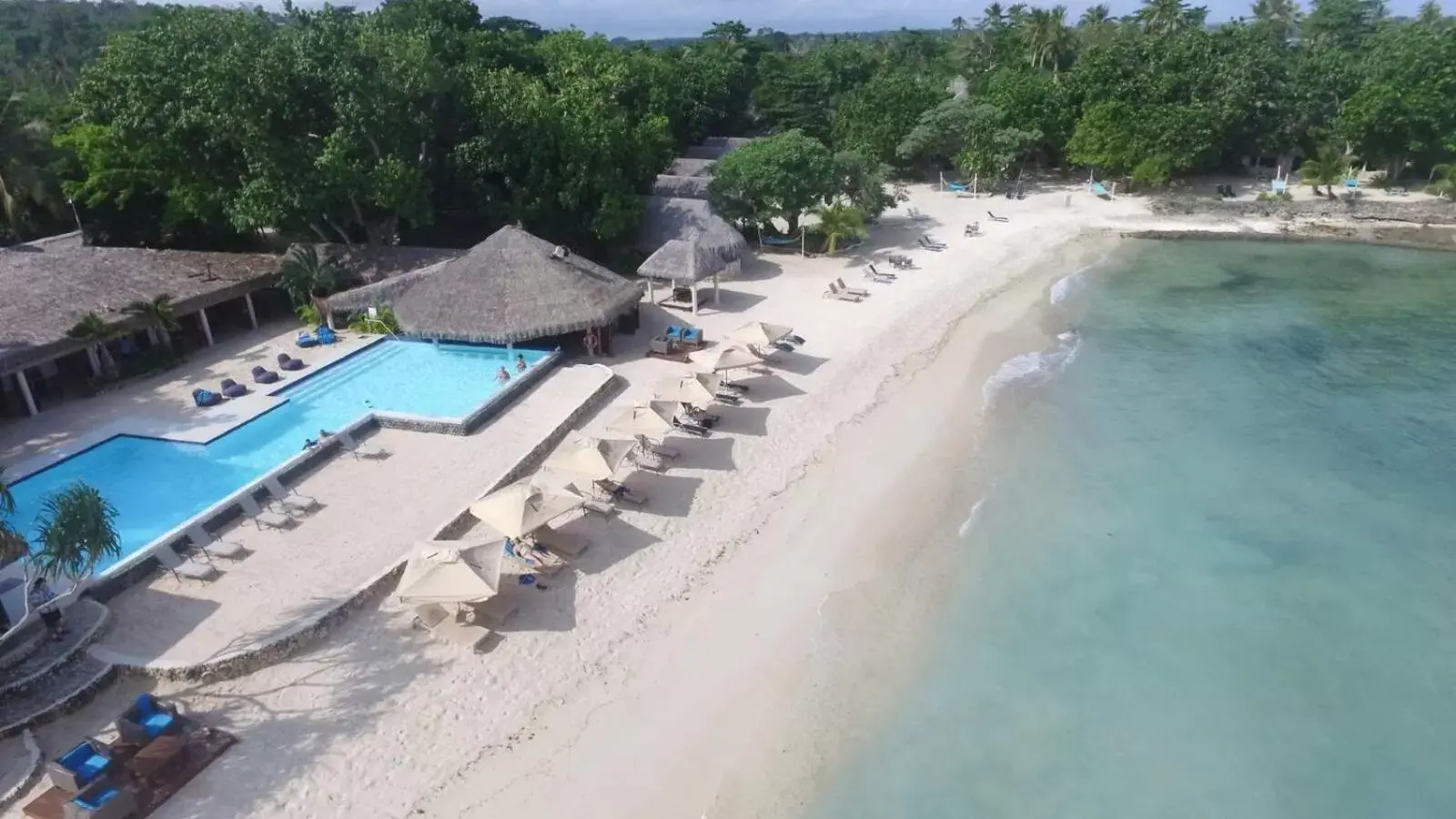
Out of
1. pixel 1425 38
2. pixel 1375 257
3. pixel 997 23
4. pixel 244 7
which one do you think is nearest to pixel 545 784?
pixel 244 7

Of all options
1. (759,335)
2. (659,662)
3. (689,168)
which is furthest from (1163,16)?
(659,662)

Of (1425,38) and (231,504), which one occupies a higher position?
(1425,38)

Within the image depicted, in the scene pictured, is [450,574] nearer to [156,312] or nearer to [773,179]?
[156,312]

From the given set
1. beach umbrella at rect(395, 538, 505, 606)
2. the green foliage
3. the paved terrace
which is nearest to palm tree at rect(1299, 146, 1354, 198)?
the paved terrace

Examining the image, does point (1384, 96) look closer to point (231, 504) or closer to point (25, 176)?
point (231, 504)

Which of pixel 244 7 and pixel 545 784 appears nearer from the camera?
pixel 545 784

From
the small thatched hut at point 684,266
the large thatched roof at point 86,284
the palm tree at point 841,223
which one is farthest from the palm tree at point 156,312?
the palm tree at point 841,223
